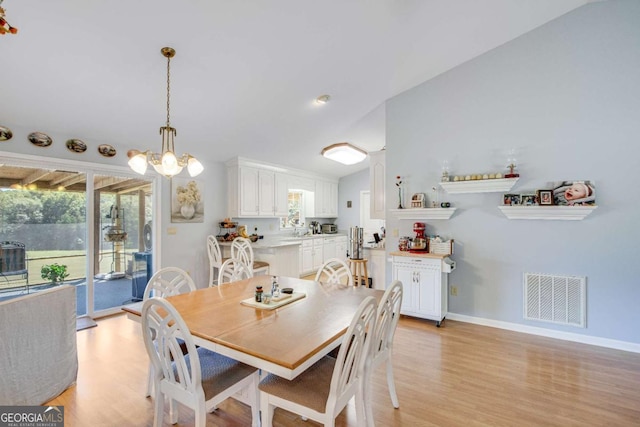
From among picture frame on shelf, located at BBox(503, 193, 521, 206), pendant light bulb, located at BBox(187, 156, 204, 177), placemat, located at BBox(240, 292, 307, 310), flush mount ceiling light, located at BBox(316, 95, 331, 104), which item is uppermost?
flush mount ceiling light, located at BBox(316, 95, 331, 104)

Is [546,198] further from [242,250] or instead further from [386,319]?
[242,250]

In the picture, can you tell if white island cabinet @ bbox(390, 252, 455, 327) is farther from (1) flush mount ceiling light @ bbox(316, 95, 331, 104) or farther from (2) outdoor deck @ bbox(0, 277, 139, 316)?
(2) outdoor deck @ bbox(0, 277, 139, 316)

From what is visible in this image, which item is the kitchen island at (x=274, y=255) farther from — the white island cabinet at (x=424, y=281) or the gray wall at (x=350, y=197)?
the gray wall at (x=350, y=197)

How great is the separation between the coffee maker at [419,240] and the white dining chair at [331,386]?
8.41 feet

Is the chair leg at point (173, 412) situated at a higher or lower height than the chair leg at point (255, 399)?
lower

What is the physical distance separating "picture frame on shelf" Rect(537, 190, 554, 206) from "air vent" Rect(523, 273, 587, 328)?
2.69 ft

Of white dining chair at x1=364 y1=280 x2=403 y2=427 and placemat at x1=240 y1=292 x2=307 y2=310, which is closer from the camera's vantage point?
white dining chair at x1=364 y1=280 x2=403 y2=427

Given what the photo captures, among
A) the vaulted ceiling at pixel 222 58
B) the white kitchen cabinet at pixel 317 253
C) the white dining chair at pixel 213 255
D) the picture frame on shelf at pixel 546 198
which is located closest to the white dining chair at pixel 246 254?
the white dining chair at pixel 213 255

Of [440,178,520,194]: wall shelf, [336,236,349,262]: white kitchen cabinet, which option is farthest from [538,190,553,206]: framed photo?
[336,236,349,262]: white kitchen cabinet

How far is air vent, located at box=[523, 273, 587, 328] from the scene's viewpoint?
129 inches

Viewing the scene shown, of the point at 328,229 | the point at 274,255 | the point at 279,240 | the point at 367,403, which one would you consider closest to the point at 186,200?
the point at 274,255

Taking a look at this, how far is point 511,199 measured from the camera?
11.6 ft

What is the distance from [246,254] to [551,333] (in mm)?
3878

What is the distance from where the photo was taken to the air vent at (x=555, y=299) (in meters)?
3.28
